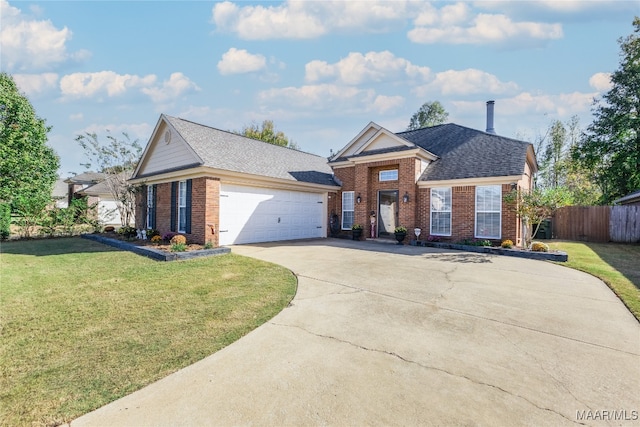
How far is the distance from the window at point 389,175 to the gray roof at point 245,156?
108 inches

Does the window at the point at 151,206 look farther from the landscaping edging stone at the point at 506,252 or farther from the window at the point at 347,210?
the landscaping edging stone at the point at 506,252

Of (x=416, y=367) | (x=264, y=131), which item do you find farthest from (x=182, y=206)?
(x=264, y=131)

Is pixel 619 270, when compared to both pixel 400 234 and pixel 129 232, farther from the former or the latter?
pixel 129 232

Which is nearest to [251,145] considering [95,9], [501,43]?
[95,9]

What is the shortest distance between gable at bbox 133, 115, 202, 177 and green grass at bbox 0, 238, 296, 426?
5420 millimetres

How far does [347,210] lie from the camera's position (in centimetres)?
1584

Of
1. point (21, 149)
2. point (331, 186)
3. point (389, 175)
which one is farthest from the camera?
point (21, 149)

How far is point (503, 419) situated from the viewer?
7.39ft

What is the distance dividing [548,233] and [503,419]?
1899 cm

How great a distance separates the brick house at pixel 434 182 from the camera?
1161 cm

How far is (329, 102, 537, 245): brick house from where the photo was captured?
1161 centimetres

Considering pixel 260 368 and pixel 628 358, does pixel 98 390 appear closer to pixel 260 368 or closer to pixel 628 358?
pixel 260 368

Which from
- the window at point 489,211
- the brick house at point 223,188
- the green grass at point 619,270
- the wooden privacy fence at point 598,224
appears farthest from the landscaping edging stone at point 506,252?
the wooden privacy fence at point 598,224

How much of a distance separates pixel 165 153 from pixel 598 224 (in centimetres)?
2295
